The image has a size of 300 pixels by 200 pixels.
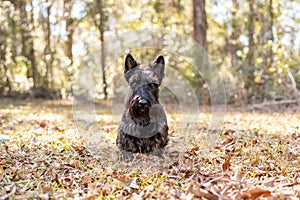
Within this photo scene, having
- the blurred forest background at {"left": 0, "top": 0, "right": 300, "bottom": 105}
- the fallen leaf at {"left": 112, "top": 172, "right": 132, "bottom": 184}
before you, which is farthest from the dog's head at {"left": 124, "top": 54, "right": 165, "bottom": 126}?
the blurred forest background at {"left": 0, "top": 0, "right": 300, "bottom": 105}

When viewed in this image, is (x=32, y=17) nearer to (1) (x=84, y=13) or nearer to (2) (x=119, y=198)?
(1) (x=84, y=13)

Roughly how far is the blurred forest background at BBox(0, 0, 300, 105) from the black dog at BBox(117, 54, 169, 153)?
8.11m

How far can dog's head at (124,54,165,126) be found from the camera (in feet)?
13.7

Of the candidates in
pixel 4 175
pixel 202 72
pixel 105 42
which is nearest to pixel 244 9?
pixel 202 72

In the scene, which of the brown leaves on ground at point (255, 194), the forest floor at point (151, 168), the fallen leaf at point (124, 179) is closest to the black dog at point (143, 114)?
the forest floor at point (151, 168)

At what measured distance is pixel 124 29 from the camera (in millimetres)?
17906

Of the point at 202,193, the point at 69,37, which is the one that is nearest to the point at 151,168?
the point at 202,193

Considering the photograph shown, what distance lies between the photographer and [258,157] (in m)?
4.54

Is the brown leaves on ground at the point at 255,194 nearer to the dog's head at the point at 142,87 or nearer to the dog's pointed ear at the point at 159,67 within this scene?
the dog's head at the point at 142,87

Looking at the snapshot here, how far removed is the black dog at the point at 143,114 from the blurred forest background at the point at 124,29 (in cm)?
811

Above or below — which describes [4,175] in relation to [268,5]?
below

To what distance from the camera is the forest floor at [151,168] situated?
3215mm

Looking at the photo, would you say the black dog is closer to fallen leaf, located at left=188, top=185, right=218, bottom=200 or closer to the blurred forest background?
fallen leaf, located at left=188, top=185, right=218, bottom=200

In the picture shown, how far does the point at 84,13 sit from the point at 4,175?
517 inches
